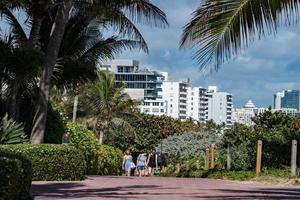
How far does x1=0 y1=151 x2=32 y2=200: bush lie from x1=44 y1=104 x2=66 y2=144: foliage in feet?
41.0

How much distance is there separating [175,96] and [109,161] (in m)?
112

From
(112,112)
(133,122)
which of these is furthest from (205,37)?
(133,122)

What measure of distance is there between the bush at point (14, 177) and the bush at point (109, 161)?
16.7 m

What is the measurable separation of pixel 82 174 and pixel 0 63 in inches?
178

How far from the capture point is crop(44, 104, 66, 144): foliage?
23.0 metres

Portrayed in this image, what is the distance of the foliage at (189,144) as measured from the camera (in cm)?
4375

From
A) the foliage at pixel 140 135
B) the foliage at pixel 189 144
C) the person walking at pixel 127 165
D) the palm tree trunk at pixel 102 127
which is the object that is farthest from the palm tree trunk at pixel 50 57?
the foliage at pixel 140 135

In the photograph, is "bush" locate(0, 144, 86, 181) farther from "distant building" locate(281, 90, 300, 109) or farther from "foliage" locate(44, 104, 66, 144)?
"distant building" locate(281, 90, 300, 109)

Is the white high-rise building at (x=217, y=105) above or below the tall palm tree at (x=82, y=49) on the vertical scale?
above

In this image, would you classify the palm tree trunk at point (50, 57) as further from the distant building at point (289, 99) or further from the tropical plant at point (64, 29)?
the distant building at point (289, 99)

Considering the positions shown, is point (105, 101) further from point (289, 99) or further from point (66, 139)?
point (289, 99)

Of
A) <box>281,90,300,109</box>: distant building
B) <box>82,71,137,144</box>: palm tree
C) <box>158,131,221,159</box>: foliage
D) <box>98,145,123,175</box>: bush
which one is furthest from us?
<box>281,90,300,109</box>: distant building

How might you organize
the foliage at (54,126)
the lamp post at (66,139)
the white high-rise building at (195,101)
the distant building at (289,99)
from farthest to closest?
the distant building at (289,99), the white high-rise building at (195,101), the foliage at (54,126), the lamp post at (66,139)

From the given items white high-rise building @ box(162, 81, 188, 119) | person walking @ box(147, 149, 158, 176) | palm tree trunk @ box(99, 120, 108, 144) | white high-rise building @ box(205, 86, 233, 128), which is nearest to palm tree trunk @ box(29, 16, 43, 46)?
person walking @ box(147, 149, 158, 176)
